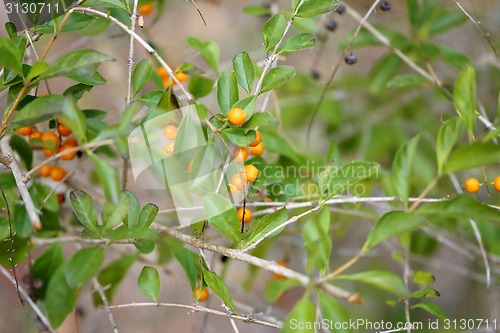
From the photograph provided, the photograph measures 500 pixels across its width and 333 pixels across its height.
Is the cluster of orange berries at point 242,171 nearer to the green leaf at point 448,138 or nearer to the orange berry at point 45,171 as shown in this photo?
the green leaf at point 448,138

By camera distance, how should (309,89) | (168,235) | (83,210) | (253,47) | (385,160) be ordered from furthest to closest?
(253,47) → (385,160) → (309,89) → (168,235) → (83,210)

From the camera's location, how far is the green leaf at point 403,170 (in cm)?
103

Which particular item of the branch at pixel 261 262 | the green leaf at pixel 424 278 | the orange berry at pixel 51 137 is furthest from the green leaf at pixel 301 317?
the orange berry at pixel 51 137

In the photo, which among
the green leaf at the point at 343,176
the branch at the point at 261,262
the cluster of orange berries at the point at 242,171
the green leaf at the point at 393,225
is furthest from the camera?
the green leaf at the point at 343,176

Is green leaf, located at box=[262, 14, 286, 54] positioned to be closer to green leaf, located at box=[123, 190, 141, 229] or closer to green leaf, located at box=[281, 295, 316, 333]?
green leaf, located at box=[123, 190, 141, 229]

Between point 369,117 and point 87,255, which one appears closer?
point 87,255

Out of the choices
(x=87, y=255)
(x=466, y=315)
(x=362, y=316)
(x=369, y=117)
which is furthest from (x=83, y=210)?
(x=466, y=315)

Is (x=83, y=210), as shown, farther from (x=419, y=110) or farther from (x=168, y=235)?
(x=419, y=110)

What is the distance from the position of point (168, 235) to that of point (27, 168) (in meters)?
0.38

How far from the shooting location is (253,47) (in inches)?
108

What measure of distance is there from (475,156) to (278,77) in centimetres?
36

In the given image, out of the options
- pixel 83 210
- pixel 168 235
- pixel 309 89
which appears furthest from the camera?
pixel 309 89

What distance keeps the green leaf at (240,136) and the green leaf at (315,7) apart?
0.90ft

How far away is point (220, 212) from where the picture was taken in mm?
860
